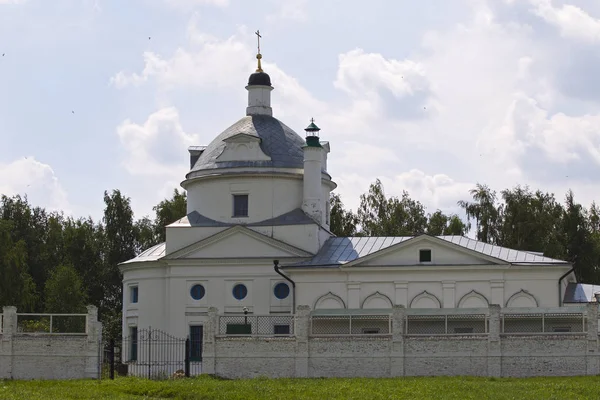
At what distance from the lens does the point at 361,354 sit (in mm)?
31312

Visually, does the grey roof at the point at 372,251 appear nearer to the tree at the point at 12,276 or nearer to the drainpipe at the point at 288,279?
the drainpipe at the point at 288,279

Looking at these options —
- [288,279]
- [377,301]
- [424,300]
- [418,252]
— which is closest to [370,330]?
[377,301]

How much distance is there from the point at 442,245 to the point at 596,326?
8.98 meters

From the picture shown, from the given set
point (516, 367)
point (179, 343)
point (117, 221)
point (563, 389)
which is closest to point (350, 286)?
point (179, 343)

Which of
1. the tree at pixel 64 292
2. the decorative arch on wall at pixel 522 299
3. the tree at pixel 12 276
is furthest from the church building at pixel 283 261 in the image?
the tree at pixel 64 292

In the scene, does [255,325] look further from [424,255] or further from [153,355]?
[424,255]

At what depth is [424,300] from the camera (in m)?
38.1

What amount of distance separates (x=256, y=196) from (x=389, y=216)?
24.7m

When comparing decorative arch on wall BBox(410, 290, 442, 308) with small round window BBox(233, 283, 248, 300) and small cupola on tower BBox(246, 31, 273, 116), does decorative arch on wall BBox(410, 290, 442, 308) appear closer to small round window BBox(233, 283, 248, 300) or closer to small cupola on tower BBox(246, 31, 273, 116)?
small round window BBox(233, 283, 248, 300)

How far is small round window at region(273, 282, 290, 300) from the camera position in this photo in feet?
131

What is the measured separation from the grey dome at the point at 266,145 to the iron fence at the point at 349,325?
9.91 meters

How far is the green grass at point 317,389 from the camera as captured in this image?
24500 mm

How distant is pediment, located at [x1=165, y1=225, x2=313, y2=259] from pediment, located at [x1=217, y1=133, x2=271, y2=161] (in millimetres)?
3249

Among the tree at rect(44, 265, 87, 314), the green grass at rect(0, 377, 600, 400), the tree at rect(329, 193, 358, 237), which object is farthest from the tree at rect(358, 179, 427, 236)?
the green grass at rect(0, 377, 600, 400)
